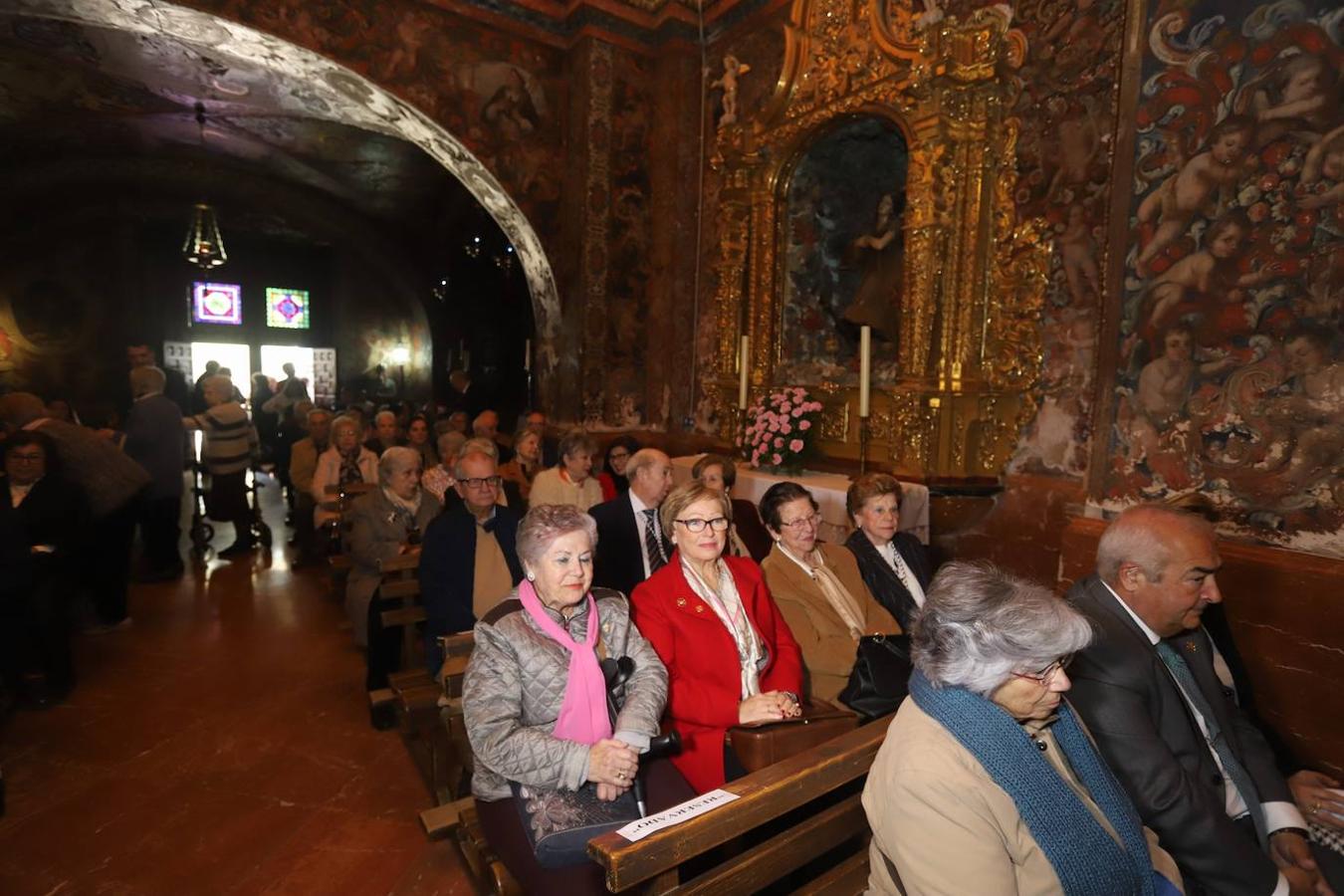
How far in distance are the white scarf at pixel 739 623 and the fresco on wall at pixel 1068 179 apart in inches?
117

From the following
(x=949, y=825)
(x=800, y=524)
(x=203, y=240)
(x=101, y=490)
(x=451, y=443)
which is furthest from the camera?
(x=203, y=240)

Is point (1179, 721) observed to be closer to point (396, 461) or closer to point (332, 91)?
point (396, 461)

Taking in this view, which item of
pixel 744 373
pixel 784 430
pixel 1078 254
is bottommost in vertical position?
pixel 784 430

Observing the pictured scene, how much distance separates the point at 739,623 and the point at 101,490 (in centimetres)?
461

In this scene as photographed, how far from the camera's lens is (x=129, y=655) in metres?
4.66

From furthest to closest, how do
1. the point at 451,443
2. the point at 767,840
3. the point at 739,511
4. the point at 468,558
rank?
the point at 451,443 → the point at 739,511 → the point at 468,558 → the point at 767,840

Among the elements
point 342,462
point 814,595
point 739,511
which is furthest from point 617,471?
point 814,595

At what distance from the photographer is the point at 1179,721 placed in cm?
207

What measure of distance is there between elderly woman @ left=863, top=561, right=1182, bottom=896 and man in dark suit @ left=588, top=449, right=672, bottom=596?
2271mm

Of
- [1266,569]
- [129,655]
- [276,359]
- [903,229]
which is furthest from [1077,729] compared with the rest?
[276,359]

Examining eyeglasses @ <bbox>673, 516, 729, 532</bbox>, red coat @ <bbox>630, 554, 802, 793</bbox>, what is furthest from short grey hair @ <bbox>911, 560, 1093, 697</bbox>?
eyeglasses @ <bbox>673, 516, 729, 532</bbox>

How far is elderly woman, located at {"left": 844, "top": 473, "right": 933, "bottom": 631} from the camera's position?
10.7ft

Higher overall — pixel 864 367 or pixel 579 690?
pixel 864 367

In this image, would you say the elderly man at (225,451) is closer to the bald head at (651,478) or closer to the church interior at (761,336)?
the church interior at (761,336)
